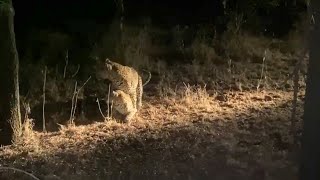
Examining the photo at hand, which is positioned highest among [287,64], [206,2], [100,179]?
[206,2]

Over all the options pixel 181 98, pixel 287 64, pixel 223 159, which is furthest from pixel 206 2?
pixel 223 159

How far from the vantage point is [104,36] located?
28.8 feet

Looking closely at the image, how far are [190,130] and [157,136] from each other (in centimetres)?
32

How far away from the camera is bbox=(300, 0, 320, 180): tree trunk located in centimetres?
342

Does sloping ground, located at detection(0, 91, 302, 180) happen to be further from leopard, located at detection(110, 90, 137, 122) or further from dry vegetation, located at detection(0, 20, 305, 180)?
leopard, located at detection(110, 90, 137, 122)

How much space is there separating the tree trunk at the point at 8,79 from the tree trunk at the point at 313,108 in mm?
2850

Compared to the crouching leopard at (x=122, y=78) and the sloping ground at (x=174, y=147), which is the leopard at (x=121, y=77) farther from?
the sloping ground at (x=174, y=147)

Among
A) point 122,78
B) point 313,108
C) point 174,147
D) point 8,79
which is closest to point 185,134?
point 174,147

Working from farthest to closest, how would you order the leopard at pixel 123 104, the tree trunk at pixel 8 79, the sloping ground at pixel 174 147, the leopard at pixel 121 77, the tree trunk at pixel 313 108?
the leopard at pixel 121 77 → the leopard at pixel 123 104 → the tree trunk at pixel 8 79 → the sloping ground at pixel 174 147 → the tree trunk at pixel 313 108

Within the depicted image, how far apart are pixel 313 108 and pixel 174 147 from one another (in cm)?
204

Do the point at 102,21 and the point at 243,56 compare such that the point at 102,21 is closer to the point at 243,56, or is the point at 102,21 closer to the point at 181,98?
the point at 243,56

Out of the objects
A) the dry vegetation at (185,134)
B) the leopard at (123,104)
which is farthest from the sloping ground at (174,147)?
the leopard at (123,104)

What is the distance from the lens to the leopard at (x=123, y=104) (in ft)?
19.6

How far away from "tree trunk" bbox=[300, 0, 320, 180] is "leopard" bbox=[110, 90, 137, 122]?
270 cm
